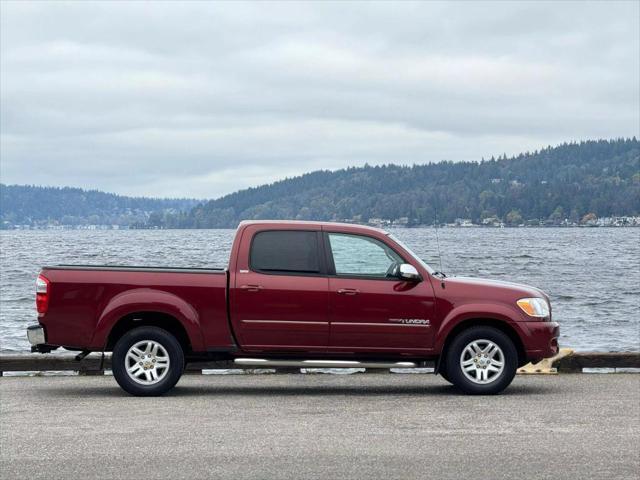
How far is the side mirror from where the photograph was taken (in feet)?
37.6

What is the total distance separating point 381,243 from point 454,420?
2.67 metres

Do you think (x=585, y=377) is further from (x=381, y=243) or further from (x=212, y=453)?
(x=212, y=453)

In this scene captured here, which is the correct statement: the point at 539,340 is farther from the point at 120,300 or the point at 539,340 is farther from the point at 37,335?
the point at 37,335

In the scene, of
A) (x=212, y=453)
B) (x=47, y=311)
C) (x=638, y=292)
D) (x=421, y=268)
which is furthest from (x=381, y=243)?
(x=638, y=292)

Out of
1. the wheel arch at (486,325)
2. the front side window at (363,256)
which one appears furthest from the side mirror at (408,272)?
the wheel arch at (486,325)

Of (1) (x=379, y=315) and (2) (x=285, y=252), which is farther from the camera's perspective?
(2) (x=285, y=252)

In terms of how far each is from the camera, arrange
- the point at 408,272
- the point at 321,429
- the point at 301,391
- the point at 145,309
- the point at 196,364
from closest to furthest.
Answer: the point at 321,429, the point at 145,309, the point at 408,272, the point at 301,391, the point at 196,364

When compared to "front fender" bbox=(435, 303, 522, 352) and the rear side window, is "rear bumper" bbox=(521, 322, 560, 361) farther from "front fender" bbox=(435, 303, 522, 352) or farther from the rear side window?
the rear side window

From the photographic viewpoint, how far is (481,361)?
1153cm

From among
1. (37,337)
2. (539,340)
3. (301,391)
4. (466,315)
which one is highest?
(466,315)

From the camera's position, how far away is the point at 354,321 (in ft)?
37.8

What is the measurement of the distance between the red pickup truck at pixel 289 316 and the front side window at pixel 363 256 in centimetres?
2

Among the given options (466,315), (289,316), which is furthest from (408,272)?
(289,316)

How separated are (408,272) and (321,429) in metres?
2.72
